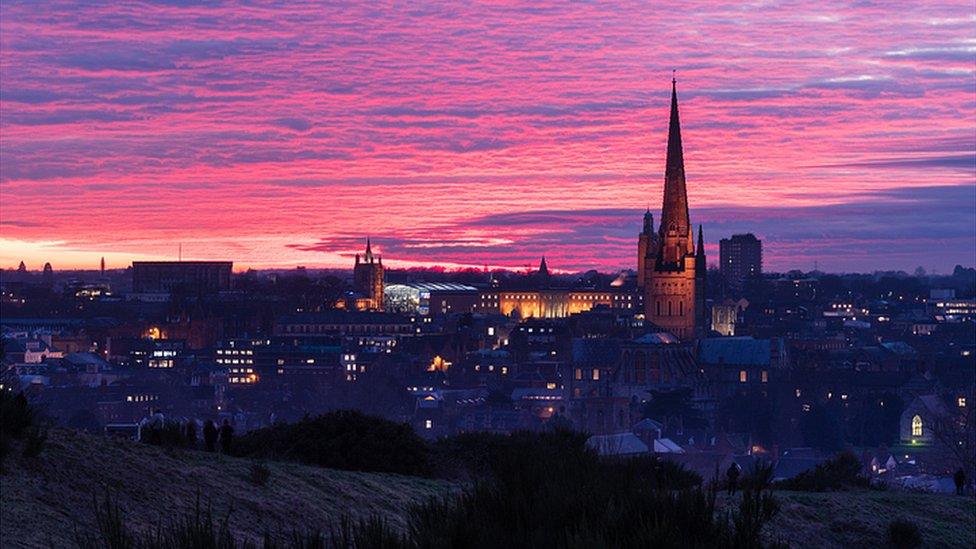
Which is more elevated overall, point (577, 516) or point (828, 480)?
point (577, 516)

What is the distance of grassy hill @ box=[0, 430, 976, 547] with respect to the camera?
13953mm

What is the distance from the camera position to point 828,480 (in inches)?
961

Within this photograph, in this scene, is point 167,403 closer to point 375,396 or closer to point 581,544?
point 375,396

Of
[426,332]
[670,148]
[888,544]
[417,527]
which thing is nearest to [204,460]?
[888,544]

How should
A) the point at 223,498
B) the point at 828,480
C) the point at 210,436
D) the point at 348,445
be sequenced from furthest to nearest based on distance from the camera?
the point at 828,480 < the point at 348,445 < the point at 210,436 < the point at 223,498

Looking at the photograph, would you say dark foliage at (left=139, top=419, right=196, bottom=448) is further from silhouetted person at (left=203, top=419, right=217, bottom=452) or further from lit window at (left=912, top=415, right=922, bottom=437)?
lit window at (left=912, top=415, right=922, bottom=437)

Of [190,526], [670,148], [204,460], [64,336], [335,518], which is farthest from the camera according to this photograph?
[64,336]

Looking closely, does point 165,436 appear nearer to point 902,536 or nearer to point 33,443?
point 33,443

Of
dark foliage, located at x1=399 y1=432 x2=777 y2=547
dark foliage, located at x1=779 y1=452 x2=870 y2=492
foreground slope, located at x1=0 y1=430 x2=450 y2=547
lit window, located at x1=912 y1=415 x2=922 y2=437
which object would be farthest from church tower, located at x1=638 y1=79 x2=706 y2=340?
dark foliage, located at x1=399 y1=432 x2=777 y2=547

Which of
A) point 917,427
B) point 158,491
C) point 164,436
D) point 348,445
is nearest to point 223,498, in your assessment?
point 158,491

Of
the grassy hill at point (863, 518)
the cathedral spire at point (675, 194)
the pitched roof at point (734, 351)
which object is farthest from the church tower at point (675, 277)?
the grassy hill at point (863, 518)

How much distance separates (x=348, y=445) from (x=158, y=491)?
6.37 m

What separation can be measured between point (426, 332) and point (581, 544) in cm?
18022

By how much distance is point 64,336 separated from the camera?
18325 centimetres
